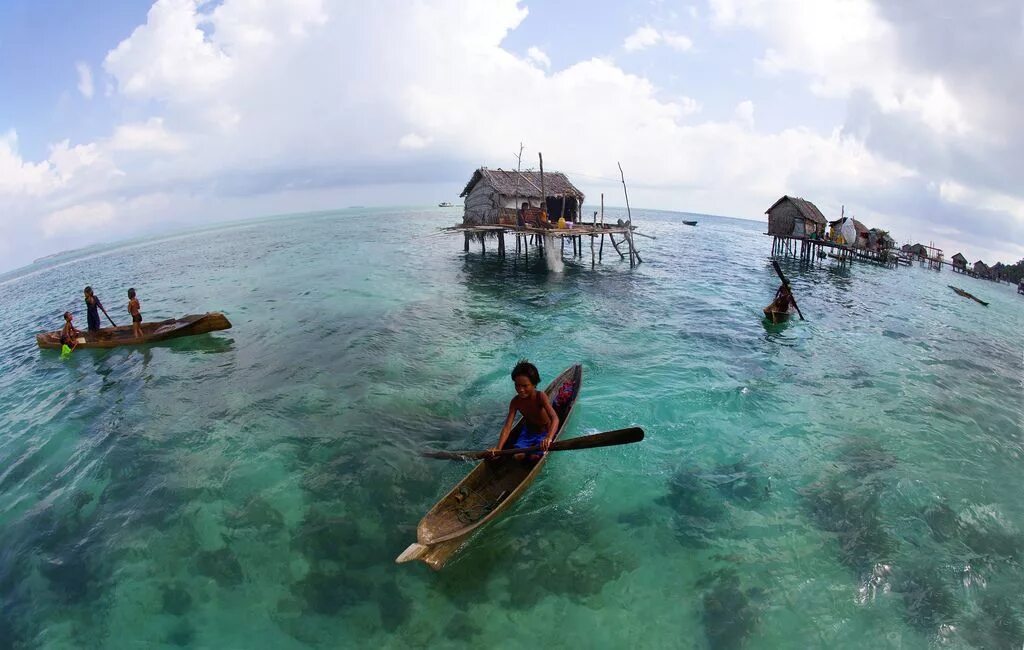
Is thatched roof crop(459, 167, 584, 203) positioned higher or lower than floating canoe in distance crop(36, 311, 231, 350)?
higher

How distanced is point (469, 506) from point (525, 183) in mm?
27856

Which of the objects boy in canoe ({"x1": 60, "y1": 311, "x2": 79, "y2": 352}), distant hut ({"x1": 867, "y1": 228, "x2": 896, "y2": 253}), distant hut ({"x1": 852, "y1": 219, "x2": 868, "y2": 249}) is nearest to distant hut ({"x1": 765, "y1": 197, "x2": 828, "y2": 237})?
distant hut ({"x1": 852, "y1": 219, "x2": 868, "y2": 249})

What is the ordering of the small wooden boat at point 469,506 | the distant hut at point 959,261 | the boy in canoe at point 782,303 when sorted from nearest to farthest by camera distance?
the small wooden boat at point 469,506 < the boy in canoe at point 782,303 < the distant hut at point 959,261

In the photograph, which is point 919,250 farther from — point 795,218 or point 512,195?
point 512,195

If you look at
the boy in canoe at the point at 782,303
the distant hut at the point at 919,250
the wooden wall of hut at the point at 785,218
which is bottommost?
the boy in canoe at the point at 782,303

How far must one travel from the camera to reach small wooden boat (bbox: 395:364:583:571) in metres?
6.38

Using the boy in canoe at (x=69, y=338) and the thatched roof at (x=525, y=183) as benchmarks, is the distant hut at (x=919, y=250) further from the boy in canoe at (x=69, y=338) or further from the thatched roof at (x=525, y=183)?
the boy in canoe at (x=69, y=338)

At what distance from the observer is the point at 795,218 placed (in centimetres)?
3788

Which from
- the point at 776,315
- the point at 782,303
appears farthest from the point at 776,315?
the point at 782,303

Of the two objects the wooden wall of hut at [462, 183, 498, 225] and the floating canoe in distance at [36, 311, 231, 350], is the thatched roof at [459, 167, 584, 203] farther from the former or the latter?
the floating canoe in distance at [36, 311, 231, 350]

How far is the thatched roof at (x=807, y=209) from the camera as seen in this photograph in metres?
37.5

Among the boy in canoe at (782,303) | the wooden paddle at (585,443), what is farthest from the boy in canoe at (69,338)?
the boy in canoe at (782,303)

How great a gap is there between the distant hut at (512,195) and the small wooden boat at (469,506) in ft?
78.0

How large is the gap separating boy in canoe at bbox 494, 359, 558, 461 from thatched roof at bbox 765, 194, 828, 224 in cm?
3776
